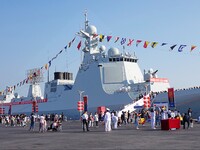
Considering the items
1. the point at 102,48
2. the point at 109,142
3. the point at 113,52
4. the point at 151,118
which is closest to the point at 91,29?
the point at 102,48

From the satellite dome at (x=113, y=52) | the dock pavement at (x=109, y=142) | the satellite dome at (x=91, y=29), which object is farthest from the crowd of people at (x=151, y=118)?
the satellite dome at (x=91, y=29)

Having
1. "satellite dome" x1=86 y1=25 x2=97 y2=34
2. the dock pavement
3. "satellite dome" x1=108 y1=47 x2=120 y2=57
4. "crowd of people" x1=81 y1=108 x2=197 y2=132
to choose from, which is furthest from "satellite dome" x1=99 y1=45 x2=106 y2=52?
the dock pavement

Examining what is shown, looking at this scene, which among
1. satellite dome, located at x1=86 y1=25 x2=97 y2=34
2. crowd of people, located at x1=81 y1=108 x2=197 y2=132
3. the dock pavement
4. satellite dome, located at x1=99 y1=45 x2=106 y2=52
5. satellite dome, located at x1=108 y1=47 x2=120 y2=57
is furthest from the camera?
satellite dome, located at x1=99 y1=45 x2=106 y2=52

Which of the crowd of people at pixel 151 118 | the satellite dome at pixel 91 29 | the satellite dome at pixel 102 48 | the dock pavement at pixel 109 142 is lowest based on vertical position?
the dock pavement at pixel 109 142

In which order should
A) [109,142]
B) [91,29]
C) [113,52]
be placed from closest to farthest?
[109,142] → [113,52] → [91,29]

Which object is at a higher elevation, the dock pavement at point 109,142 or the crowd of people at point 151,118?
the crowd of people at point 151,118

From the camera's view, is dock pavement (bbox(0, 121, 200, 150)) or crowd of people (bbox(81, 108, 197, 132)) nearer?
dock pavement (bbox(0, 121, 200, 150))

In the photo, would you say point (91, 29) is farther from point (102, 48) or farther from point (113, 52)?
point (113, 52)

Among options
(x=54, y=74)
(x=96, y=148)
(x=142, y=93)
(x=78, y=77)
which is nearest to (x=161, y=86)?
(x=142, y=93)

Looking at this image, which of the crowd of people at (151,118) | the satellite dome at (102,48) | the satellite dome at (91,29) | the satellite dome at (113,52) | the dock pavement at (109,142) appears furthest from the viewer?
the satellite dome at (102,48)

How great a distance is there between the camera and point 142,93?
44750 millimetres

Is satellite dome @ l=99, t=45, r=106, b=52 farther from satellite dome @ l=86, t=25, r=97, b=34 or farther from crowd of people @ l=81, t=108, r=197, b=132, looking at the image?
crowd of people @ l=81, t=108, r=197, b=132

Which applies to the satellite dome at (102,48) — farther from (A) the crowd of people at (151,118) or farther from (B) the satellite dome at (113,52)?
(A) the crowd of people at (151,118)

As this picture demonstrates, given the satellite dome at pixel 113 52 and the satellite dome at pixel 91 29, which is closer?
the satellite dome at pixel 113 52
